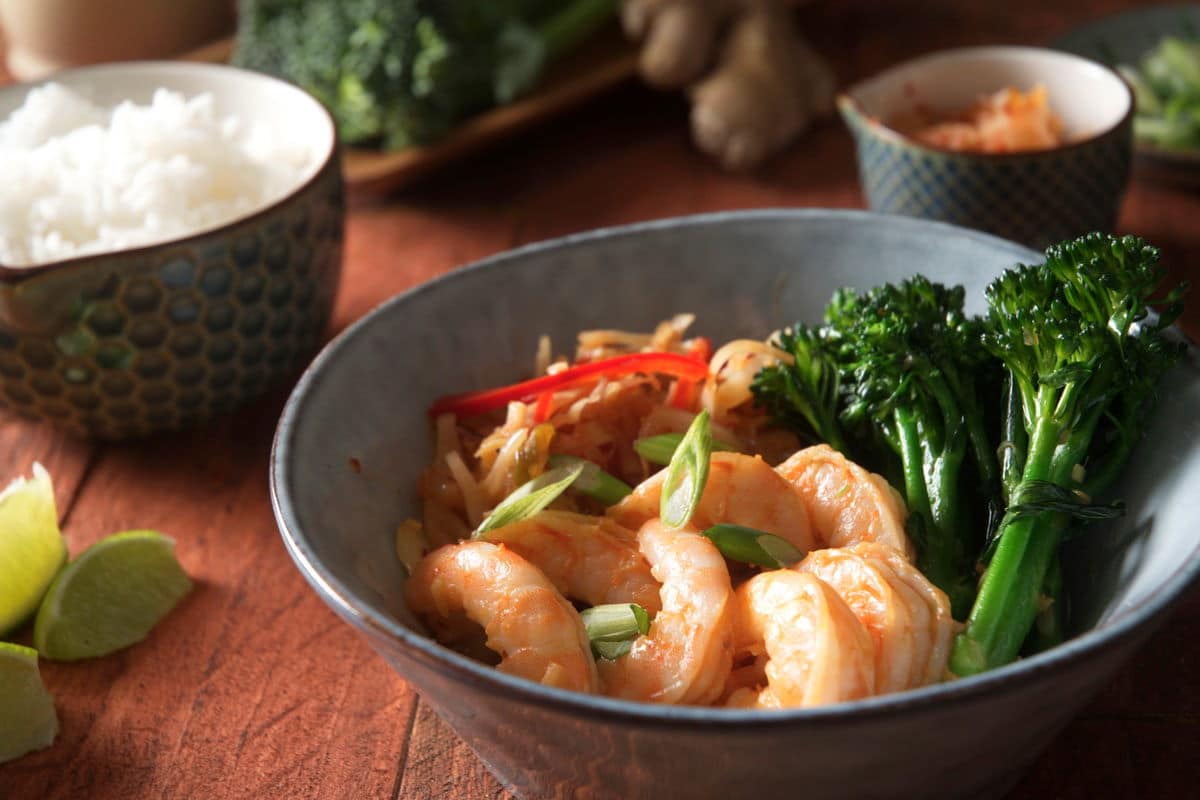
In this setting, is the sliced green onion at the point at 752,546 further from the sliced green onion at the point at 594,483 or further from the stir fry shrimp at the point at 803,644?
the sliced green onion at the point at 594,483

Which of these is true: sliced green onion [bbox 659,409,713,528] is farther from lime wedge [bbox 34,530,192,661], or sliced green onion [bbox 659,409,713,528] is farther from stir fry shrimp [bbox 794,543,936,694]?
lime wedge [bbox 34,530,192,661]

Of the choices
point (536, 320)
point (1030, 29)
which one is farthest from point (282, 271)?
point (1030, 29)

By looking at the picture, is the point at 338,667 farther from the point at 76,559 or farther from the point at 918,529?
the point at 918,529

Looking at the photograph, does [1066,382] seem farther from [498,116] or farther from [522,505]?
[498,116]

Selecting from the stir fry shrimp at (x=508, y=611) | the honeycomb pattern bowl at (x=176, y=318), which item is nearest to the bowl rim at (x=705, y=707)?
the stir fry shrimp at (x=508, y=611)

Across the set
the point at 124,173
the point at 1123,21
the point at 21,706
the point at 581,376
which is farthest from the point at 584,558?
the point at 1123,21

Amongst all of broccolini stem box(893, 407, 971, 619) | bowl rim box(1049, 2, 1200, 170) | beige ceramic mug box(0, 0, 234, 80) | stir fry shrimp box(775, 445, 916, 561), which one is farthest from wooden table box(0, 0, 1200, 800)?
beige ceramic mug box(0, 0, 234, 80)

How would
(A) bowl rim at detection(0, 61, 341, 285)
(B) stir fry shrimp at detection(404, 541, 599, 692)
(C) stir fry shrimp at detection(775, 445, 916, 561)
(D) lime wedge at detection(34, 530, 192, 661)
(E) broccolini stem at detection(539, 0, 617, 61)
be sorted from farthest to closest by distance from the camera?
(E) broccolini stem at detection(539, 0, 617, 61), (A) bowl rim at detection(0, 61, 341, 285), (D) lime wedge at detection(34, 530, 192, 661), (C) stir fry shrimp at detection(775, 445, 916, 561), (B) stir fry shrimp at detection(404, 541, 599, 692)
